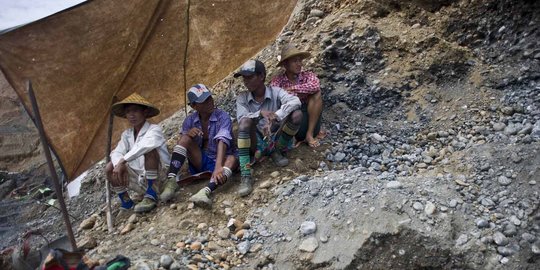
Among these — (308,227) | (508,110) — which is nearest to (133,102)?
(308,227)

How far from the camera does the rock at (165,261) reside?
2.90 m

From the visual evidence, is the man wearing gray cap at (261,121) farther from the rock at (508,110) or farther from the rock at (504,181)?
the rock at (508,110)

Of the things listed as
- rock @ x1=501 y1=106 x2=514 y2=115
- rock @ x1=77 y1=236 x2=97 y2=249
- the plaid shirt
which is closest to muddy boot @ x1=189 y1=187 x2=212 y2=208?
rock @ x1=77 y1=236 x2=97 y2=249

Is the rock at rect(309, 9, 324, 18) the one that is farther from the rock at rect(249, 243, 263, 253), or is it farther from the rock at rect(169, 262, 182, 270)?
the rock at rect(169, 262, 182, 270)

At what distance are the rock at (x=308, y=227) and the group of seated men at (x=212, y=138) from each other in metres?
0.63

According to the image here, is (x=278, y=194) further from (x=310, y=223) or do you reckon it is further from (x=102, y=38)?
(x=102, y=38)

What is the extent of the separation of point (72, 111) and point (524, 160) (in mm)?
3593

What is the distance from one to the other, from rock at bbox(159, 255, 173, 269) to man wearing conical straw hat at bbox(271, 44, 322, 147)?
Result: 1749 millimetres

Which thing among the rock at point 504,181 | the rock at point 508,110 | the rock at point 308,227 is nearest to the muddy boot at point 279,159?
the rock at point 308,227

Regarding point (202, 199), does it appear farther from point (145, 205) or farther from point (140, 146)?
point (140, 146)

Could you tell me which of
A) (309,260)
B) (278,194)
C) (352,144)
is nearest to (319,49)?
(352,144)

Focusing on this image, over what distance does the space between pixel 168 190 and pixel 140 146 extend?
1.43 feet

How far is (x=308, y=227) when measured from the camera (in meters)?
3.19

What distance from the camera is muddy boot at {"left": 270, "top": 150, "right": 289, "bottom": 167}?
155 inches
